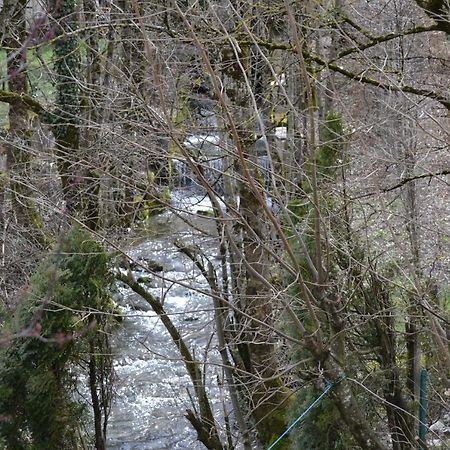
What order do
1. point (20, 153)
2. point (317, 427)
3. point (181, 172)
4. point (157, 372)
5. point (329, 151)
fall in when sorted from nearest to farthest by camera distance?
point (317, 427), point (329, 151), point (181, 172), point (20, 153), point (157, 372)

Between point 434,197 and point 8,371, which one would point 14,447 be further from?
point 434,197

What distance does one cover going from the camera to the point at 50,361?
7.94m

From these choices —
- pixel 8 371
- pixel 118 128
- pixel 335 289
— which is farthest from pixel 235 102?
pixel 8 371

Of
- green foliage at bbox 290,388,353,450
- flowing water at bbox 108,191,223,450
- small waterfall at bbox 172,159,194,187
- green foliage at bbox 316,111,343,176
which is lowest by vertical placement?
green foliage at bbox 290,388,353,450

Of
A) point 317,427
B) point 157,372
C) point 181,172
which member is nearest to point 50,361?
point 181,172

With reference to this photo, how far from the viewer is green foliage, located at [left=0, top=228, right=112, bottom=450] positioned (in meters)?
7.64

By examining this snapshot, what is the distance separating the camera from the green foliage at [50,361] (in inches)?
301

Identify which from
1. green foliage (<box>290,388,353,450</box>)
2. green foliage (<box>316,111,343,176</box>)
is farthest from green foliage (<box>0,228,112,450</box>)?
green foliage (<box>316,111,343,176</box>)

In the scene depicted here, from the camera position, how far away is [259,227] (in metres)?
7.93

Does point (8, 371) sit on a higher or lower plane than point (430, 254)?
lower

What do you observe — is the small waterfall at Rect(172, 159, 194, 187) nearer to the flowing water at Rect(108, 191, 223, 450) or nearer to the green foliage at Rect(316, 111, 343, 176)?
the flowing water at Rect(108, 191, 223, 450)

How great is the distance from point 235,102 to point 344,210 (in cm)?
242

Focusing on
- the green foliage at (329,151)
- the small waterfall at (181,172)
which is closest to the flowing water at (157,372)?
the small waterfall at (181,172)

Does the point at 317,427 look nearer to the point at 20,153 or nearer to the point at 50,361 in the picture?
the point at 50,361
